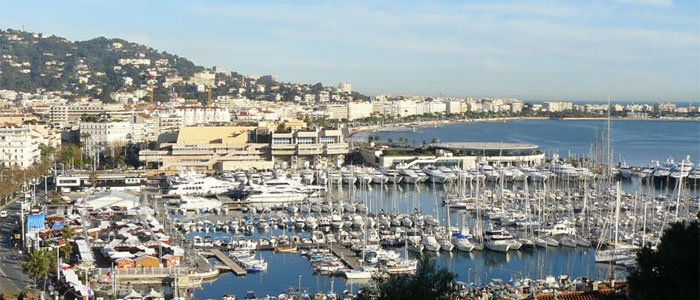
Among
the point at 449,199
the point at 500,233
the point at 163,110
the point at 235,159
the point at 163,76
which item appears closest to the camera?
the point at 500,233

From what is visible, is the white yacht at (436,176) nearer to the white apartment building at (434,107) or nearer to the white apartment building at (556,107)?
the white apartment building at (434,107)

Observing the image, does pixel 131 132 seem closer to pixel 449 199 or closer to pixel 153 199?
pixel 153 199

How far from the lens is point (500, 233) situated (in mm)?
19000

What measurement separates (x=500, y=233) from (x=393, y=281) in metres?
10.4

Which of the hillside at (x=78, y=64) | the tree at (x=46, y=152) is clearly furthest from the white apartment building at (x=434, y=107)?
the tree at (x=46, y=152)

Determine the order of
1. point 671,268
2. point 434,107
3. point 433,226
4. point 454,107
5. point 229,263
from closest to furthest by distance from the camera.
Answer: point 671,268
point 229,263
point 433,226
point 434,107
point 454,107

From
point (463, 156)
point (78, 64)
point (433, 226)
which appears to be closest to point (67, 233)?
point (433, 226)

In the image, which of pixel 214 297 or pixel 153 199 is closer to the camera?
pixel 214 297

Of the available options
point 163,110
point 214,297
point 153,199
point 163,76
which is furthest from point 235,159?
point 163,76

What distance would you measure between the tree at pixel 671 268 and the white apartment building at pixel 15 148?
87.6 ft

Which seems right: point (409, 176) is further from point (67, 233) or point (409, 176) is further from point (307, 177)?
point (67, 233)

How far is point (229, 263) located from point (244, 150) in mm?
18502

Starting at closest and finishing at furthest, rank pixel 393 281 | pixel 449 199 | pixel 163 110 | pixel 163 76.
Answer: pixel 393 281
pixel 449 199
pixel 163 110
pixel 163 76

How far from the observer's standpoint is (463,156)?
35.9 metres
